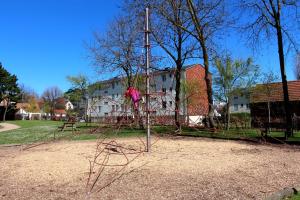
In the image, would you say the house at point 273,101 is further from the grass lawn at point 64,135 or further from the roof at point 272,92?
the grass lawn at point 64,135

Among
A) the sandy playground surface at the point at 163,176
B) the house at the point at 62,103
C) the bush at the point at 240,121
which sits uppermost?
the house at the point at 62,103

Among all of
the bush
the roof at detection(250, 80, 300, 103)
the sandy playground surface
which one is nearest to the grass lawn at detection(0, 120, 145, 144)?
the sandy playground surface

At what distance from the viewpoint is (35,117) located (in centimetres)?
8975

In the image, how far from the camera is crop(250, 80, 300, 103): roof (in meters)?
33.5

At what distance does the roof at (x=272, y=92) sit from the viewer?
3347cm

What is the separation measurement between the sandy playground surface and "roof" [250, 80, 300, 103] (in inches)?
923

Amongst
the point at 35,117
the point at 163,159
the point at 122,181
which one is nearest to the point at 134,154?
the point at 163,159

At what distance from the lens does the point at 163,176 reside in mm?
7617

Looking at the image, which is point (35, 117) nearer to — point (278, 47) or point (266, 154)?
point (278, 47)

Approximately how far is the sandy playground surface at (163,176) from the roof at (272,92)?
77.0 feet

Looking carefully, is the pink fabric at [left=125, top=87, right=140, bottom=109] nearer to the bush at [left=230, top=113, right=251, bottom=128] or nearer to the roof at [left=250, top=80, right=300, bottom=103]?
the bush at [left=230, top=113, right=251, bottom=128]

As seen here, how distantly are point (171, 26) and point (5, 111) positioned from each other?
49.0 metres

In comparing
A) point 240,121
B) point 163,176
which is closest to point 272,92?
point 240,121

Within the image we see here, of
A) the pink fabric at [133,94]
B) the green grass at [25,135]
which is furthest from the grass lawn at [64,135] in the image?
the pink fabric at [133,94]
